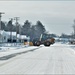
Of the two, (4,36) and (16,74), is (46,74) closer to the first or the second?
(16,74)

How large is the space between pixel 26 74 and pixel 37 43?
74.7m

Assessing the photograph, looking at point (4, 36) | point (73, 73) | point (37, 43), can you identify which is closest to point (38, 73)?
point (73, 73)

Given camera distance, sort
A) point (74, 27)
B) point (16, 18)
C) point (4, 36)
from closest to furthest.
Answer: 1. point (16, 18)
2. point (4, 36)
3. point (74, 27)

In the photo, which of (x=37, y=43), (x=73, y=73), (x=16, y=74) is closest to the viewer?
(x=16, y=74)

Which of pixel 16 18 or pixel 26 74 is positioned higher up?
pixel 16 18

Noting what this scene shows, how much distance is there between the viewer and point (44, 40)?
314ft

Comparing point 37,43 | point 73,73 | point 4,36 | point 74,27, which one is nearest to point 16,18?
point 4,36

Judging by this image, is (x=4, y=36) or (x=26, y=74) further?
(x=4, y=36)

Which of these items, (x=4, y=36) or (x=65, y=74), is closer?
(x=65, y=74)

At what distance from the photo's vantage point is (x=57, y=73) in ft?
57.1

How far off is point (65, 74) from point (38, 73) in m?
1.38

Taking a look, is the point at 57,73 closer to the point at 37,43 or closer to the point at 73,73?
the point at 73,73

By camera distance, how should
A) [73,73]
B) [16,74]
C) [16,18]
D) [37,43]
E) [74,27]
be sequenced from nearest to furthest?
[16,74] < [73,73] < [37,43] < [16,18] < [74,27]

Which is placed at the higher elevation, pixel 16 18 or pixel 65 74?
pixel 16 18
